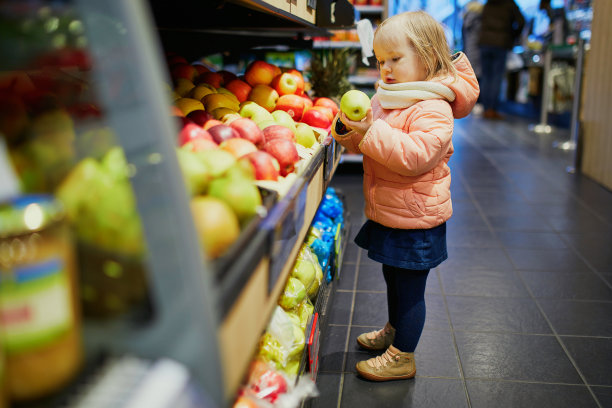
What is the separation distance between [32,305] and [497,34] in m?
10.2

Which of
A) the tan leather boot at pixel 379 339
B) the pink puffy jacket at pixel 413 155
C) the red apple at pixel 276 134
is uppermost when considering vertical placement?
the red apple at pixel 276 134

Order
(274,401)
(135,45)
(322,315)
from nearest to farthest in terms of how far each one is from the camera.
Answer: (135,45), (274,401), (322,315)

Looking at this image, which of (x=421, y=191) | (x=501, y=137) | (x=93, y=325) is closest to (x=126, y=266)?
(x=93, y=325)

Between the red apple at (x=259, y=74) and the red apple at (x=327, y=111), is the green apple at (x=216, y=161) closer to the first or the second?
the red apple at (x=327, y=111)

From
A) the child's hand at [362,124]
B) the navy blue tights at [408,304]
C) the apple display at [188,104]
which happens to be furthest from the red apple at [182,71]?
the navy blue tights at [408,304]

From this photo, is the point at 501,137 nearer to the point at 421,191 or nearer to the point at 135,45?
the point at 421,191

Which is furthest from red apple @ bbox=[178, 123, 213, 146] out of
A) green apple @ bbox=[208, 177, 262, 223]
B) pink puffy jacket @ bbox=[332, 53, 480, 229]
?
pink puffy jacket @ bbox=[332, 53, 480, 229]

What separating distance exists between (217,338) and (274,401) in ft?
2.98

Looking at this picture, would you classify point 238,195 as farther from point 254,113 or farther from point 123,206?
point 254,113

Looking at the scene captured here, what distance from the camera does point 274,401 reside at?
156 cm

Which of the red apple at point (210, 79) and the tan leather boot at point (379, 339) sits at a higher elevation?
the red apple at point (210, 79)

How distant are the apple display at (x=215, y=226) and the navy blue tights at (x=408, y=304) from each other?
121 cm

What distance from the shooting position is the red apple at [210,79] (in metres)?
2.48

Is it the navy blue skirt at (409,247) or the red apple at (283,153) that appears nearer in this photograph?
the red apple at (283,153)
